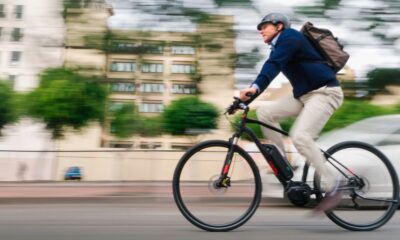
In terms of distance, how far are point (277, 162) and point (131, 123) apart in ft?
27.4

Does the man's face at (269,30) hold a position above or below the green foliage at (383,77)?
below

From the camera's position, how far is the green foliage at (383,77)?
26.4 ft

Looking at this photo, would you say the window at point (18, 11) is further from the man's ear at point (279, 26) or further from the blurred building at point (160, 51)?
the man's ear at point (279, 26)

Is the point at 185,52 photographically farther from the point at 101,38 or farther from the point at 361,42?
the point at 361,42

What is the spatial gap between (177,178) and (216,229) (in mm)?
482

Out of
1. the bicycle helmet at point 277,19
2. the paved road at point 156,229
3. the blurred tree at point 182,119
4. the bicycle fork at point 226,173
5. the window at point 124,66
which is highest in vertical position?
the blurred tree at point 182,119

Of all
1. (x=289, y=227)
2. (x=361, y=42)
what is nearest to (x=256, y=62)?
(x=361, y=42)

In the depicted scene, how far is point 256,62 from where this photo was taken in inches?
299

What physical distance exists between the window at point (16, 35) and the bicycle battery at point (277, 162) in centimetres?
456

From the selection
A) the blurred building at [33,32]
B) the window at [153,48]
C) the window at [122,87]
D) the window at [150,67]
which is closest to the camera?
the blurred building at [33,32]

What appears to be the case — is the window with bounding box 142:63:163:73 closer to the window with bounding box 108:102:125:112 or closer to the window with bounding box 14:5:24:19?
the window with bounding box 14:5:24:19

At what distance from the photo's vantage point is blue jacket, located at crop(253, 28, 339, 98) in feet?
13.6

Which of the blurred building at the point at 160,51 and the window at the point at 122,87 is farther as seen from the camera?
the window at the point at 122,87

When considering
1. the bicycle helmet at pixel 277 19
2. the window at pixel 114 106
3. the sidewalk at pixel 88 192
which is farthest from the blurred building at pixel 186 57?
the window at pixel 114 106
